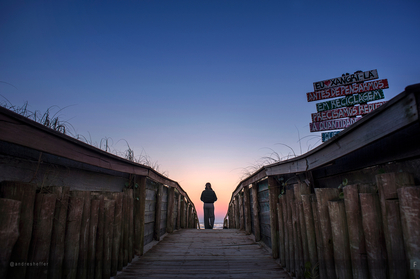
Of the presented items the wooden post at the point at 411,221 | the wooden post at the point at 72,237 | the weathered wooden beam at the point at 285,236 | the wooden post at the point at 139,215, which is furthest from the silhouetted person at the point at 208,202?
the wooden post at the point at 411,221

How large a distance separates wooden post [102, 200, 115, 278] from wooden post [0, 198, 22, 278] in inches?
55.6

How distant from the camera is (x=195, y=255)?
195 inches

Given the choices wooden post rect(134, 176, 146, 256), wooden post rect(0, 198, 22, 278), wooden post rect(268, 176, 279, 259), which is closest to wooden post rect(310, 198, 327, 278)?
wooden post rect(268, 176, 279, 259)

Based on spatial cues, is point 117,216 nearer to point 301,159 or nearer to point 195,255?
point 195,255

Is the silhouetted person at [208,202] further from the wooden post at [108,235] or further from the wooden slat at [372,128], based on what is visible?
the wooden slat at [372,128]

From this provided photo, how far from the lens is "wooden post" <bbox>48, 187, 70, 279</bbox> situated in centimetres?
228

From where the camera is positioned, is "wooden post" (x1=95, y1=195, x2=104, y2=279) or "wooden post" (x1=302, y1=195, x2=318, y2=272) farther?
"wooden post" (x1=95, y1=195, x2=104, y2=279)

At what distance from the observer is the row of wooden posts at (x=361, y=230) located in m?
1.71

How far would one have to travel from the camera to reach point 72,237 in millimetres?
2529

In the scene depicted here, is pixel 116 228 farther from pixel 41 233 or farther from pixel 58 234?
pixel 41 233

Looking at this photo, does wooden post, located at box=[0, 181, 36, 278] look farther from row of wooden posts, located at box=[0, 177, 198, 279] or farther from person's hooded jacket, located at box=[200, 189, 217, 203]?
person's hooded jacket, located at box=[200, 189, 217, 203]

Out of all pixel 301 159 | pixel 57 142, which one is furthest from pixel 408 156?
pixel 57 142

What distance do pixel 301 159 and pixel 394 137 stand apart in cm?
153

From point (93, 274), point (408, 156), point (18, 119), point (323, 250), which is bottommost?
point (93, 274)
